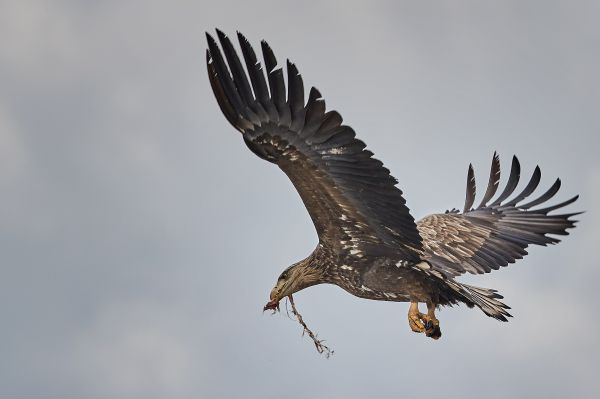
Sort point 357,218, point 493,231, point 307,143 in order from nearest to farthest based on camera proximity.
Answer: point 307,143, point 357,218, point 493,231

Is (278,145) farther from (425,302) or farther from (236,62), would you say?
(425,302)

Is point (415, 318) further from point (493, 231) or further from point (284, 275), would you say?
point (493, 231)

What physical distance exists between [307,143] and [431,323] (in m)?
2.21

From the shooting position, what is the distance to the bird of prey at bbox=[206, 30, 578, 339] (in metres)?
9.25

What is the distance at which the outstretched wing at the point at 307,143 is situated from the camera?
911 cm

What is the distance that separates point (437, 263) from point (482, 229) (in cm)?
129

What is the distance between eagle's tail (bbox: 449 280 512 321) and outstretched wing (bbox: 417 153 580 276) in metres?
0.48

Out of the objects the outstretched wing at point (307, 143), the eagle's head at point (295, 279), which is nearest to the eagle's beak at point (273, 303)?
the eagle's head at point (295, 279)

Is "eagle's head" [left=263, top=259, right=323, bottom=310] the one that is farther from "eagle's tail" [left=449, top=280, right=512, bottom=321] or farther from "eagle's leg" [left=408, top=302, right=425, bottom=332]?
"eagle's tail" [left=449, top=280, right=512, bottom=321]

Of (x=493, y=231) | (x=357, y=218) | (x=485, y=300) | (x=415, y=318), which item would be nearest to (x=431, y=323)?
(x=415, y=318)

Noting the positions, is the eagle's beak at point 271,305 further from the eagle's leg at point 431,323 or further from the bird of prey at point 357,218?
the eagle's leg at point 431,323

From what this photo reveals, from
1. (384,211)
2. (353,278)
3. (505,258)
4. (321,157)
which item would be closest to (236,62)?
(321,157)

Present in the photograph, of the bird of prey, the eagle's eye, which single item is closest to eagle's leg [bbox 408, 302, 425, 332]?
the bird of prey

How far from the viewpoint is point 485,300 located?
10438 millimetres
